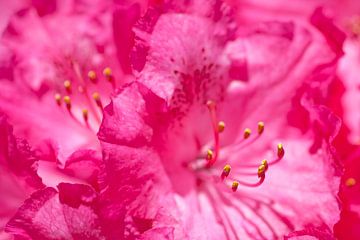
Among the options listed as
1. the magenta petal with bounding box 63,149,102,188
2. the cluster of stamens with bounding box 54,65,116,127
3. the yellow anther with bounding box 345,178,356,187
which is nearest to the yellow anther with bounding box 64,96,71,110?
the cluster of stamens with bounding box 54,65,116,127

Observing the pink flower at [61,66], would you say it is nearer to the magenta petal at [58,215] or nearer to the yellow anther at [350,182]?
the magenta petal at [58,215]

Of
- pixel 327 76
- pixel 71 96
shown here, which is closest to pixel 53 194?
pixel 71 96

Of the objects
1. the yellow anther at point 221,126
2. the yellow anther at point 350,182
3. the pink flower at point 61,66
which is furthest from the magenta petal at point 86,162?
the yellow anther at point 350,182

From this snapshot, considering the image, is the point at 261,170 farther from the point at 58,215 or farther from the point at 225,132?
the point at 58,215

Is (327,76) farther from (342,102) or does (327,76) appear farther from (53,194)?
(53,194)

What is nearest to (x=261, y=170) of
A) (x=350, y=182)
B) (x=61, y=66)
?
(x=350, y=182)

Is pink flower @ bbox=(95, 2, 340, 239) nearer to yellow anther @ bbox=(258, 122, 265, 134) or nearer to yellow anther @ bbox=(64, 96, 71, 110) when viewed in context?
yellow anther @ bbox=(258, 122, 265, 134)

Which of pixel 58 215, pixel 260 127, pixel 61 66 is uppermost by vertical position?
pixel 61 66
